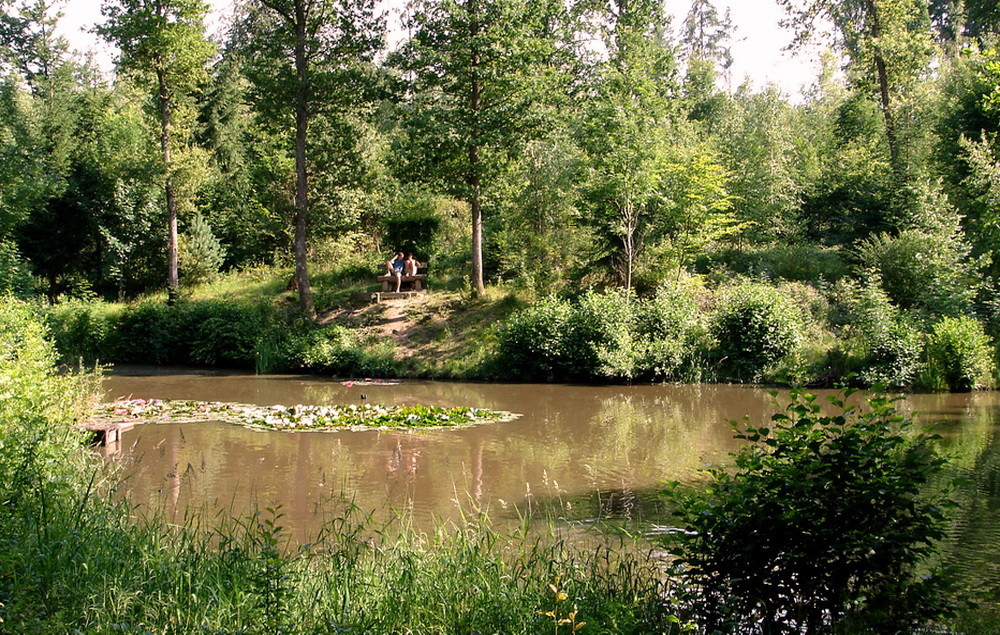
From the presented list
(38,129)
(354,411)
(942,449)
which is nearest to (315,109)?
(354,411)

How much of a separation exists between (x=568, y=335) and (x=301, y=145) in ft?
36.9

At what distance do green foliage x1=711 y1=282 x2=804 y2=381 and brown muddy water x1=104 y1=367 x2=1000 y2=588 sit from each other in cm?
109

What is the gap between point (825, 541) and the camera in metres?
3.79

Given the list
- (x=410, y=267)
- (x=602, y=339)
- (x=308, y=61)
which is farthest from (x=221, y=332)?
(x=602, y=339)

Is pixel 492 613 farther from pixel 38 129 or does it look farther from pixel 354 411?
pixel 38 129

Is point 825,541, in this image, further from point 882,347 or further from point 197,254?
point 197,254

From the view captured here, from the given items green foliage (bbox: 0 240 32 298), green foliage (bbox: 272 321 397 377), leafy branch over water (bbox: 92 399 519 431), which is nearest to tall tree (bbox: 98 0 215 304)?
green foliage (bbox: 0 240 32 298)

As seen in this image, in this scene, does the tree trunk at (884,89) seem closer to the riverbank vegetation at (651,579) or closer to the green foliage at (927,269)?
the green foliage at (927,269)

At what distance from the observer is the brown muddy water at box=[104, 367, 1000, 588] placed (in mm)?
7887

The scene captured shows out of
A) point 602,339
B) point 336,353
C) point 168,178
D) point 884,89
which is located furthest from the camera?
point 884,89

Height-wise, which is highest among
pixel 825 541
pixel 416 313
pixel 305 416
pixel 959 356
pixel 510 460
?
pixel 416 313

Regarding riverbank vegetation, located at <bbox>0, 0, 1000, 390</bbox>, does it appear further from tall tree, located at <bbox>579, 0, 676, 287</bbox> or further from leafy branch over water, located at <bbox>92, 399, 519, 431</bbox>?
leafy branch over water, located at <bbox>92, 399, 519, 431</bbox>

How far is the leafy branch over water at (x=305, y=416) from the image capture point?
12914 millimetres

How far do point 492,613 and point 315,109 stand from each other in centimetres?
2240
